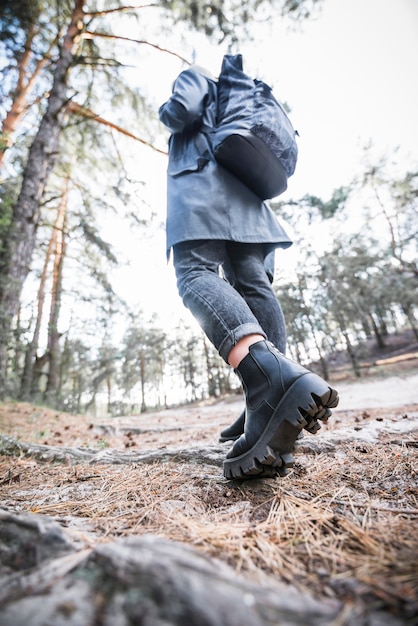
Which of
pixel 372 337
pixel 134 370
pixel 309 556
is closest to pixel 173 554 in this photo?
pixel 309 556

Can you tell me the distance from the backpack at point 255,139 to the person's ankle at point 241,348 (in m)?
0.91

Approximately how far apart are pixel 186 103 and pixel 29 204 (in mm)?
4100

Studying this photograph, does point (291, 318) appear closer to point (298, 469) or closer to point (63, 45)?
point (63, 45)

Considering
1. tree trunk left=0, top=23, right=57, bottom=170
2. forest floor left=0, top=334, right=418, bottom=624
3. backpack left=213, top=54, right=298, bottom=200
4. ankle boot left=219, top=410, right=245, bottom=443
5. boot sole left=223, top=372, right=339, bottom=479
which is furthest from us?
tree trunk left=0, top=23, right=57, bottom=170

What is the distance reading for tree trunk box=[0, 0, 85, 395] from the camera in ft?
13.5

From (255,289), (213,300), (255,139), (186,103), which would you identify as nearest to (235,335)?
(213,300)

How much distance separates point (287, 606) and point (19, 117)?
8863 mm

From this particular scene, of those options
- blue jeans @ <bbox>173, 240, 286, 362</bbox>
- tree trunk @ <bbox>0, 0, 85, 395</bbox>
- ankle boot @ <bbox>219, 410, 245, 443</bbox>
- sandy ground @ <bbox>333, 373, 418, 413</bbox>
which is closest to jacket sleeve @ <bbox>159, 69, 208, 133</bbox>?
blue jeans @ <bbox>173, 240, 286, 362</bbox>

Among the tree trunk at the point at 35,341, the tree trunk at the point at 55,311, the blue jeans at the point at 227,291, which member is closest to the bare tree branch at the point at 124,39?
the tree trunk at the point at 55,311

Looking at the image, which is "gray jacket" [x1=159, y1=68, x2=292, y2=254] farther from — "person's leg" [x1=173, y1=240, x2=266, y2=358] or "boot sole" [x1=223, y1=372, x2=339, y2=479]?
"boot sole" [x1=223, y1=372, x2=339, y2=479]

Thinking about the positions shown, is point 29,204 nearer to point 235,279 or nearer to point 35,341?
point 235,279

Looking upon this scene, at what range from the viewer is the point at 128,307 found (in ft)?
28.9

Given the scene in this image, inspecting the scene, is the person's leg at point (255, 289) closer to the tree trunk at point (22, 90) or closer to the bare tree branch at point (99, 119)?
the bare tree branch at point (99, 119)

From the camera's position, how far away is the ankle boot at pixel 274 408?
1006 millimetres
